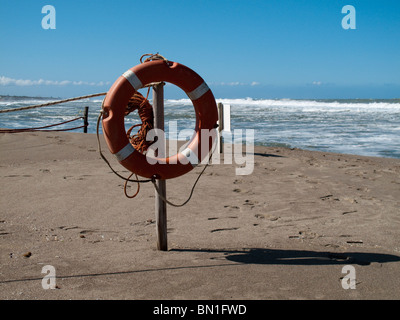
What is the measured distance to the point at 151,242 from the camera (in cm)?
335

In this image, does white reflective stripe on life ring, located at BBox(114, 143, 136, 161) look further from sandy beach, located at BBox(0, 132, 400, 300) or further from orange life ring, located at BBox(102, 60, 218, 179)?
sandy beach, located at BBox(0, 132, 400, 300)

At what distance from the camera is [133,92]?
9.50 feet

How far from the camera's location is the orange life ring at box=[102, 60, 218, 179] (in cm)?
286

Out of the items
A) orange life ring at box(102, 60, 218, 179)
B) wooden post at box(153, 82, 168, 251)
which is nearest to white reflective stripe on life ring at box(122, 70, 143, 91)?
orange life ring at box(102, 60, 218, 179)

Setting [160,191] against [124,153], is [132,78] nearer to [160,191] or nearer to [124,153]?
[124,153]

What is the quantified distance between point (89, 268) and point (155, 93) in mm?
1342

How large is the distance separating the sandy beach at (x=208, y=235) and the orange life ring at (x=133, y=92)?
2.20 feet

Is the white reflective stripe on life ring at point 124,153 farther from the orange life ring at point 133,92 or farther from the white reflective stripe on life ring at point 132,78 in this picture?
the white reflective stripe on life ring at point 132,78

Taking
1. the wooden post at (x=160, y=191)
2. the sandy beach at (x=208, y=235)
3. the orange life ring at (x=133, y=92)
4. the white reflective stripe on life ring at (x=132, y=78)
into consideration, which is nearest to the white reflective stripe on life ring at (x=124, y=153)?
the orange life ring at (x=133, y=92)

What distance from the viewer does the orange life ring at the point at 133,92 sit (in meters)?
2.86

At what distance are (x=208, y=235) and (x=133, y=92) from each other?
1434 mm

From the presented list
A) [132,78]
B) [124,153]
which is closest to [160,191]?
[124,153]

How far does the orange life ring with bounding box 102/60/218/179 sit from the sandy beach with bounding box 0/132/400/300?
670mm
